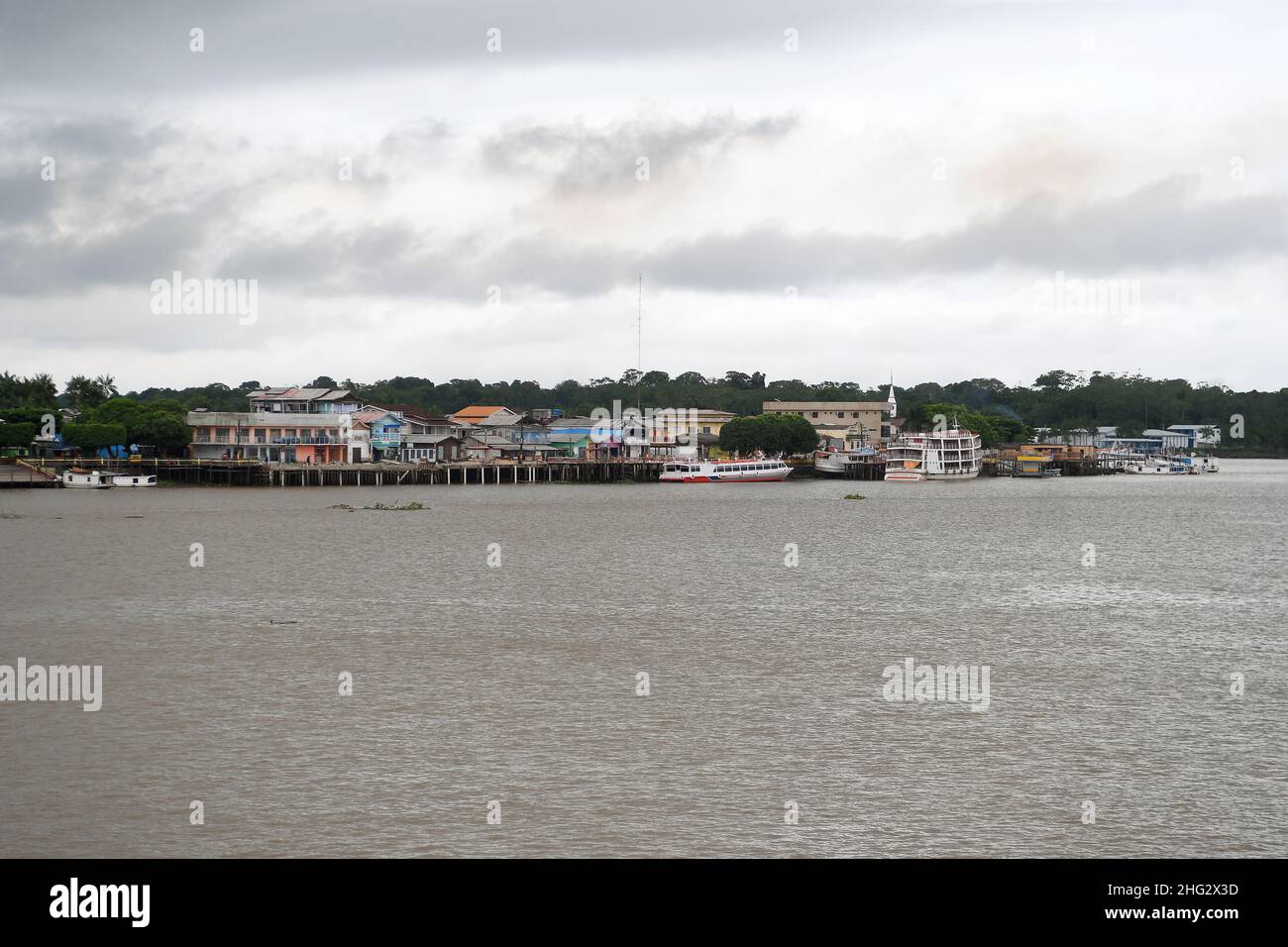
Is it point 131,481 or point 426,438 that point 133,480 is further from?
point 426,438

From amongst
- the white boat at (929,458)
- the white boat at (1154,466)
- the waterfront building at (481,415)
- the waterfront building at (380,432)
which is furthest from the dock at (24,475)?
the white boat at (1154,466)

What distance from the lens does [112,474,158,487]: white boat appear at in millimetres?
97188

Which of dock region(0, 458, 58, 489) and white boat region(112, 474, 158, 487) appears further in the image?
white boat region(112, 474, 158, 487)

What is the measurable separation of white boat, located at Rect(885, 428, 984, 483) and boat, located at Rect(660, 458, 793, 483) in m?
14.4

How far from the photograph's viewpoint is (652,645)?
27.5m

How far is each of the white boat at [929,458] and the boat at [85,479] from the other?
75228mm

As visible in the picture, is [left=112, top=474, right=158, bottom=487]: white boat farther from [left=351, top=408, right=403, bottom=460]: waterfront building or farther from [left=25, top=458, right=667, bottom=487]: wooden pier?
[left=351, top=408, right=403, bottom=460]: waterfront building

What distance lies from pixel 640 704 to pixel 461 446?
354ft

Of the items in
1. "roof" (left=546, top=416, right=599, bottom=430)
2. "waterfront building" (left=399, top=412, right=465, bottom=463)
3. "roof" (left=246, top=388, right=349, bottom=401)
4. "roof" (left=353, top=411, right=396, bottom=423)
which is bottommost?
"waterfront building" (left=399, top=412, right=465, bottom=463)

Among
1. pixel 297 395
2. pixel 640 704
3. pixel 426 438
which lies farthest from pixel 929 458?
pixel 640 704

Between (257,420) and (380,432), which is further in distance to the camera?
(380,432)

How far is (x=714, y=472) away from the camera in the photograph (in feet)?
409

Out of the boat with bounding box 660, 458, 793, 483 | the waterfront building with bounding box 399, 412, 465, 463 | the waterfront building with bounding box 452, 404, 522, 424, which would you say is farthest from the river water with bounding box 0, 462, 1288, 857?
the waterfront building with bounding box 452, 404, 522, 424
